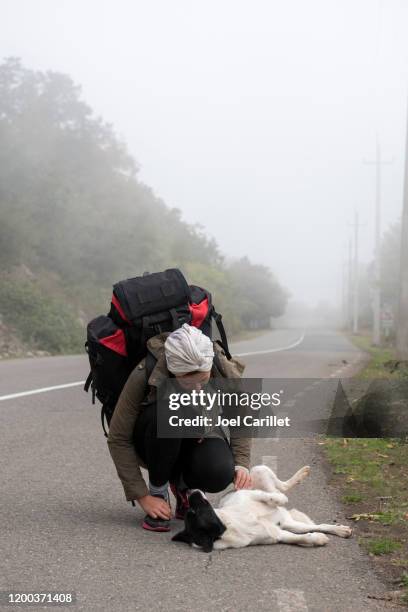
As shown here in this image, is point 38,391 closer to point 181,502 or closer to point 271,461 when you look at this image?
point 271,461

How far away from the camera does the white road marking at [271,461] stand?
7725 millimetres

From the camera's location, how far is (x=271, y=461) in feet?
26.4

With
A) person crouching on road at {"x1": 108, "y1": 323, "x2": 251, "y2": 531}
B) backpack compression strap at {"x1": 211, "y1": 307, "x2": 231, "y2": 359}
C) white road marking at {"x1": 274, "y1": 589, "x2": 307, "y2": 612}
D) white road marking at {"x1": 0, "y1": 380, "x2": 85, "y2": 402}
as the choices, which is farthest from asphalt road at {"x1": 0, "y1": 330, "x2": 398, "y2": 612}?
white road marking at {"x1": 0, "y1": 380, "x2": 85, "y2": 402}

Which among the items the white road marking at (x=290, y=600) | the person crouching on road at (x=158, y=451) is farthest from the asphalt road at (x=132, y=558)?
the person crouching on road at (x=158, y=451)

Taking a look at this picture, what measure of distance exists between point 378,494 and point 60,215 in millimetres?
36356

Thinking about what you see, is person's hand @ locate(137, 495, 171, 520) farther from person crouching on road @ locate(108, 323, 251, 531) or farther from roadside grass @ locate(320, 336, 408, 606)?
roadside grass @ locate(320, 336, 408, 606)

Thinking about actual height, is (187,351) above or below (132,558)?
above

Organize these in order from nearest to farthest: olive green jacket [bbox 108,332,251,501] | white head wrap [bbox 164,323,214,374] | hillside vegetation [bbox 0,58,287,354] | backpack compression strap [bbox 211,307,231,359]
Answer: white head wrap [bbox 164,323,214,374] < olive green jacket [bbox 108,332,251,501] < backpack compression strap [bbox 211,307,231,359] < hillside vegetation [bbox 0,58,287,354]

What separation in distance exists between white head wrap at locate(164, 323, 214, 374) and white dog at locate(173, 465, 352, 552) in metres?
0.74

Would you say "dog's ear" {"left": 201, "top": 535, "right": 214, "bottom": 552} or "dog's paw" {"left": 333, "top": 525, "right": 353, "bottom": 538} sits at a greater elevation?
"dog's ear" {"left": 201, "top": 535, "right": 214, "bottom": 552}

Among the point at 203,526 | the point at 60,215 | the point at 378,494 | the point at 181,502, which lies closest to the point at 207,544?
the point at 203,526

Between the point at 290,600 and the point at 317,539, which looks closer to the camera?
the point at 290,600

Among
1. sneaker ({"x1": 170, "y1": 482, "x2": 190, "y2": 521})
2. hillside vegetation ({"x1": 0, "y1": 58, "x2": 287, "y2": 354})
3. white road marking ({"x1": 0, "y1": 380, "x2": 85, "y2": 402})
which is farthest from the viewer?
hillside vegetation ({"x1": 0, "y1": 58, "x2": 287, "y2": 354})

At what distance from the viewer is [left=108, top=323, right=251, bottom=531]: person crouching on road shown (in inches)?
196
